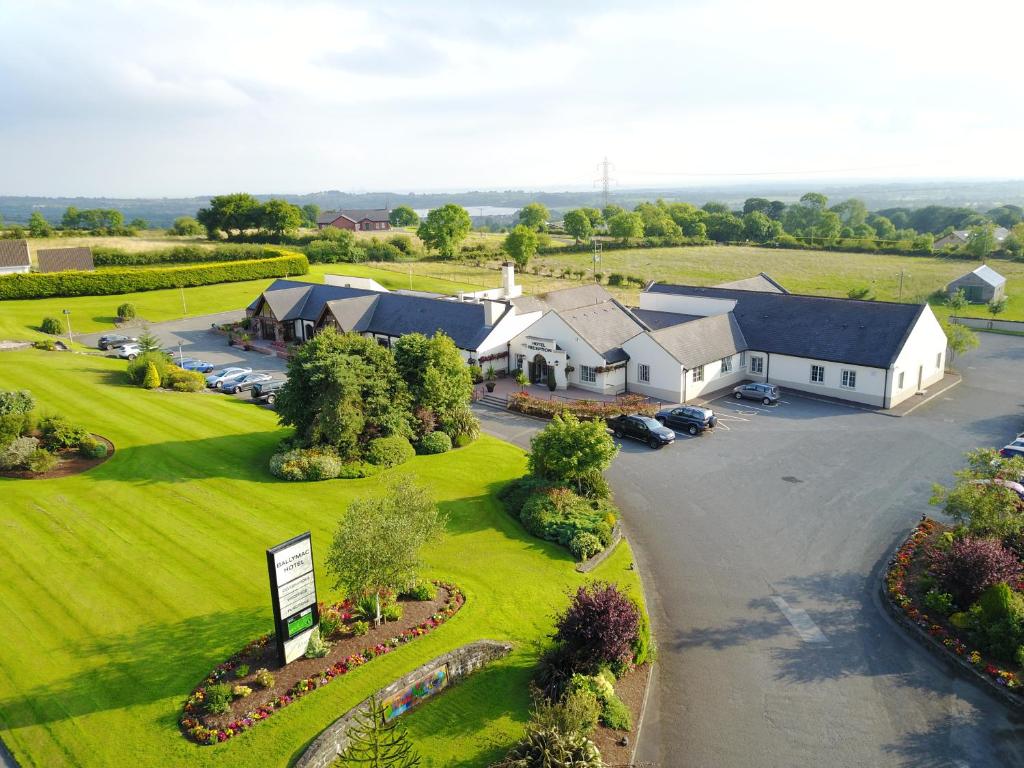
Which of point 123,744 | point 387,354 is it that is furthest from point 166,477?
point 123,744

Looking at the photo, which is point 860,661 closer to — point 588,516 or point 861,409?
point 588,516

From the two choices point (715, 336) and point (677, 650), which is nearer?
point (677, 650)

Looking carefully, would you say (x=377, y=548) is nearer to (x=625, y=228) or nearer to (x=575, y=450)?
(x=575, y=450)

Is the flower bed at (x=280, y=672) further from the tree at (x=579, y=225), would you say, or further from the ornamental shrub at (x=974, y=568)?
the tree at (x=579, y=225)

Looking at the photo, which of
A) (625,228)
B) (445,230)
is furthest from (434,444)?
(625,228)

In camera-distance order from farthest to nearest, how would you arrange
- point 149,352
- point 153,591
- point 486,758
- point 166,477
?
point 149,352 < point 166,477 < point 153,591 < point 486,758

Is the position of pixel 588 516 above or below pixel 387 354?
below

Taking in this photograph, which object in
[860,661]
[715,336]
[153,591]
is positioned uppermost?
[715,336]
